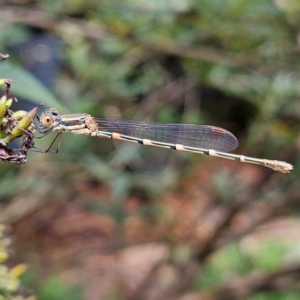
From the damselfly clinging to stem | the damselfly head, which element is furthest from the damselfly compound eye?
the damselfly clinging to stem

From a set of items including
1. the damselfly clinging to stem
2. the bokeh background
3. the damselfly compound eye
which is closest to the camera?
the damselfly compound eye

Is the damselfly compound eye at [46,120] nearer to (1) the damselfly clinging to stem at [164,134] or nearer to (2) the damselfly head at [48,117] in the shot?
(2) the damselfly head at [48,117]

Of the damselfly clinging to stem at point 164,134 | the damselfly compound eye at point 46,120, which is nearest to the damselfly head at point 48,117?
the damselfly compound eye at point 46,120

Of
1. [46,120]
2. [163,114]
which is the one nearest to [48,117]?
[46,120]

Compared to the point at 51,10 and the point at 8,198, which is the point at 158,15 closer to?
the point at 51,10

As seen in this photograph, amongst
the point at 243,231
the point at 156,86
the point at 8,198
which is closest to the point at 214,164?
the point at 156,86

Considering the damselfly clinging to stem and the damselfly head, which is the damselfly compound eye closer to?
the damselfly head
